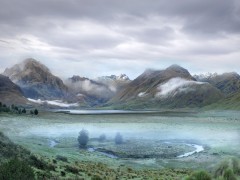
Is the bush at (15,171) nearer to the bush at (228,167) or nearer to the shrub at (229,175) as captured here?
the shrub at (229,175)

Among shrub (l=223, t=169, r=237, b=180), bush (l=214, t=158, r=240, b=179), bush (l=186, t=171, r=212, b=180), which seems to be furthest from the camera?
bush (l=214, t=158, r=240, b=179)

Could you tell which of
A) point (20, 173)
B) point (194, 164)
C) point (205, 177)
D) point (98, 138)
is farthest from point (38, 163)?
point (98, 138)

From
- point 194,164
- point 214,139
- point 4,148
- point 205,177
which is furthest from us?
point 214,139

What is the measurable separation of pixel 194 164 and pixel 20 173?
47396 millimetres

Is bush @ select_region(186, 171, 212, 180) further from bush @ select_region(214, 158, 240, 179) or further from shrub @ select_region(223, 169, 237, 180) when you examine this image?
bush @ select_region(214, 158, 240, 179)

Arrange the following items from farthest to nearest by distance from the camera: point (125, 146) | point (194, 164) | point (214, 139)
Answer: point (214, 139) < point (125, 146) < point (194, 164)

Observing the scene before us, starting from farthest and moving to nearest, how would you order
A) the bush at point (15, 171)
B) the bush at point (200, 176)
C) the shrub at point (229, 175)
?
the shrub at point (229, 175) → the bush at point (200, 176) → the bush at point (15, 171)

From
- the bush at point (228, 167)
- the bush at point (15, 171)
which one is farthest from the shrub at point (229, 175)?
the bush at point (15, 171)

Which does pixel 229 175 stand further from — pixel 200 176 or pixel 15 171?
pixel 15 171

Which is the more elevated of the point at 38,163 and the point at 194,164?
the point at 38,163

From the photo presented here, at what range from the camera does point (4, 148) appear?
36469 mm

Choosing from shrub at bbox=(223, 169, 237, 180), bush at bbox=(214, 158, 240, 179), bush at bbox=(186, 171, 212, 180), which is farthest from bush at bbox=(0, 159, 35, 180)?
bush at bbox=(214, 158, 240, 179)

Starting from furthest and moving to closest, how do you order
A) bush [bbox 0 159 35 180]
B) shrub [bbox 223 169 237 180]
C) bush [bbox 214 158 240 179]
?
bush [bbox 214 158 240 179], shrub [bbox 223 169 237 180], bush [bbox 0 159 35 180]

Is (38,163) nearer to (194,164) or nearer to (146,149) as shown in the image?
(194,164)
